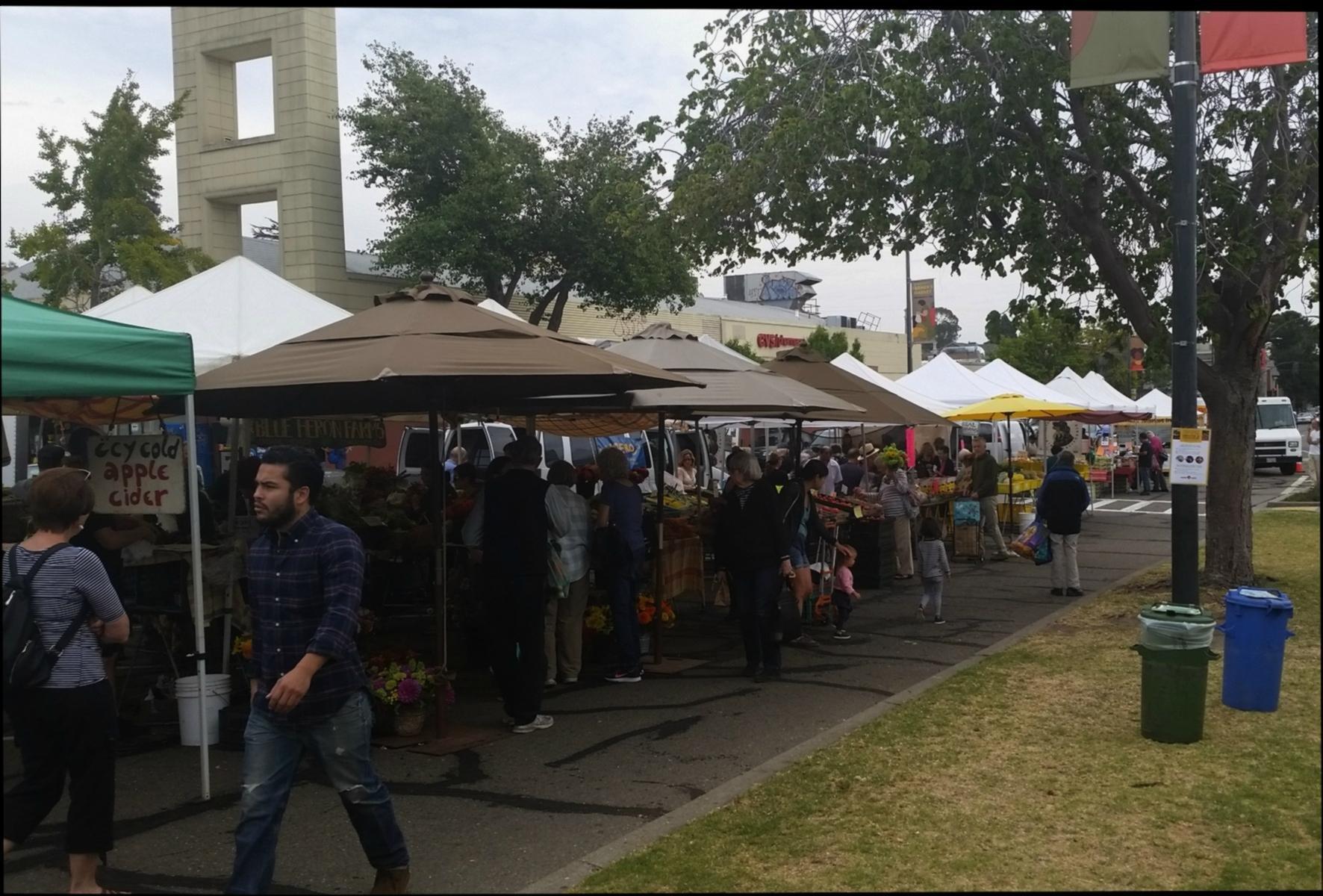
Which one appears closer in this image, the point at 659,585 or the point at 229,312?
the point at 229,312

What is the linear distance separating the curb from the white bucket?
9.88ft

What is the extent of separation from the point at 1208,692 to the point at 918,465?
43.0 feet

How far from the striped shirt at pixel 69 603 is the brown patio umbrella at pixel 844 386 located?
339 inches

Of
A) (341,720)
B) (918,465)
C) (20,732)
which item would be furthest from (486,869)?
(918,465)

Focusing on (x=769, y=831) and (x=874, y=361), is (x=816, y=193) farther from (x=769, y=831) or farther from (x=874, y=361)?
(x=874, y=361)

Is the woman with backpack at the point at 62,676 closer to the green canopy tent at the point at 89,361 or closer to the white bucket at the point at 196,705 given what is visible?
the green canopy tent at the point at 89,361

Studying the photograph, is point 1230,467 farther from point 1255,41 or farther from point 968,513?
point 1255,41

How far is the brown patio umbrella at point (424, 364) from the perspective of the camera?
6.51 metres

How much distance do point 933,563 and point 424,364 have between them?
690 cm

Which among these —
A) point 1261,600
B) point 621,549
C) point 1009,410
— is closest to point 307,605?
point 621,549

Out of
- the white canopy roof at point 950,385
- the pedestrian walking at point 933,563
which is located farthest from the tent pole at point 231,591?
the white canopy roof at point 950,385

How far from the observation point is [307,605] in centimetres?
444

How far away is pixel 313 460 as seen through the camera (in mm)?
4633

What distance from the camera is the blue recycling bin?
25.3ft
